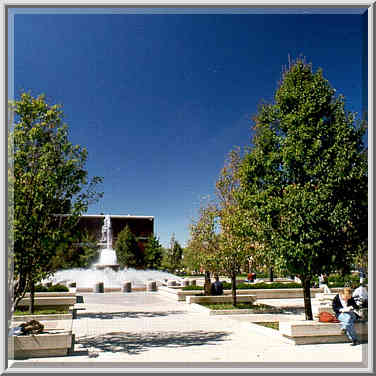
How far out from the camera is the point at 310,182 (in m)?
11.4

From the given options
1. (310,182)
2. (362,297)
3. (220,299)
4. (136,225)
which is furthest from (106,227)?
(310,182)

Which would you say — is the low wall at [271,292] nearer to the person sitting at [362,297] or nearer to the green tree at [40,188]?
the person sitting at [362,297]

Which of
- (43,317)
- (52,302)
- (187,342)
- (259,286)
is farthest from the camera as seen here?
(259,286)

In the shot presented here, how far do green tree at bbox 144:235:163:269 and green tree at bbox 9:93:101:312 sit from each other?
44.9m

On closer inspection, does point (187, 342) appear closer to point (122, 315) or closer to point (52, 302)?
point (122, 315)

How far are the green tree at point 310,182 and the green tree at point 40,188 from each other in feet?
15.0

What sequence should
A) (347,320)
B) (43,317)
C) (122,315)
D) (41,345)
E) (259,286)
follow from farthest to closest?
(259,286) < (122,315) < (43,317) < (347,320) < (41,345)

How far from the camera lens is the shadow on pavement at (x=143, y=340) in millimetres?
10043

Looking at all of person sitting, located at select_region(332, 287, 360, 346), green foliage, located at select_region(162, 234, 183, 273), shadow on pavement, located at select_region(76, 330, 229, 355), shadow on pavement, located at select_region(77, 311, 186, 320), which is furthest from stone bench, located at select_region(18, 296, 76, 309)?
green foliage, located at select_region(162, 234, 183, 273)

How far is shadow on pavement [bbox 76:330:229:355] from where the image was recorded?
10043 mm

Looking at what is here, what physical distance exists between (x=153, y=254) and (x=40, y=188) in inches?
1814

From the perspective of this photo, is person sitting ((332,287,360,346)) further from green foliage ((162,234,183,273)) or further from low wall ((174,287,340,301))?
green foliage ((162,234,183,273))

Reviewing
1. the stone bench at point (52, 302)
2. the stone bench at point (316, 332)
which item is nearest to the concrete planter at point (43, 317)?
the stone bench at point (52, 302)

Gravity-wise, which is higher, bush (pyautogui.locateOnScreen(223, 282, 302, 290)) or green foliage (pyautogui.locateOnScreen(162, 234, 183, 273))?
bush (pyautogui.locateOnScreen(223, 282, 302, 290))
